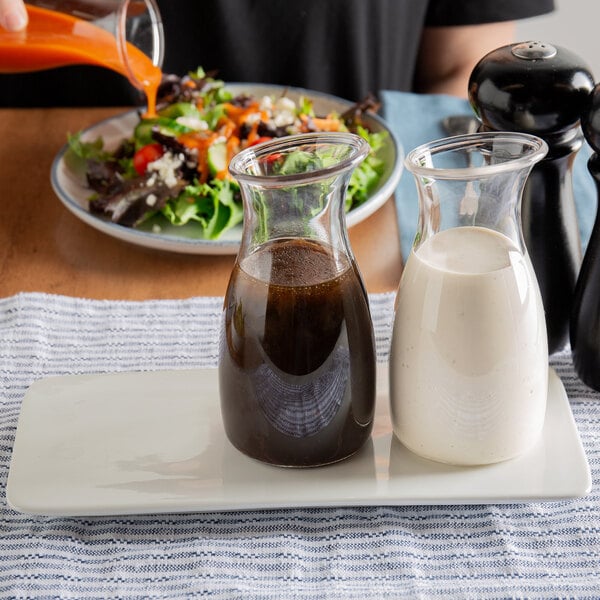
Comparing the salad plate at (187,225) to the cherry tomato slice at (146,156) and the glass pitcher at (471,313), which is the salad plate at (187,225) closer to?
the cherry tomato slice at (146,156)

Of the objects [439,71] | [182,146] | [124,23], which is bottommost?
[439,71]

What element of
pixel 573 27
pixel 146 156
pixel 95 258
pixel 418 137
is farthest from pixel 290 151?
pixel 573 27

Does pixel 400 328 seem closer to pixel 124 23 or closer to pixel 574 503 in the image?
pixel 574 503

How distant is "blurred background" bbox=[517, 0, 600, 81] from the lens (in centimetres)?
279

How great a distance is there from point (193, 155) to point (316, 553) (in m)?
0.71

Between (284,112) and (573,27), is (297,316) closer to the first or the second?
(284,112)

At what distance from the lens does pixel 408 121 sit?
5.11 ft

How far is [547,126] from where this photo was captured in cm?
85

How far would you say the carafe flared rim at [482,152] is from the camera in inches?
26.8

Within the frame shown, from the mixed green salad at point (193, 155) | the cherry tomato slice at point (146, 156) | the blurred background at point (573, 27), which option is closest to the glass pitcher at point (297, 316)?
the mixed green salad at point (193, 155)

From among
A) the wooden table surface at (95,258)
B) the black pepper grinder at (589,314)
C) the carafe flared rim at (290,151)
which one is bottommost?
the wooden table surface at (95,258)

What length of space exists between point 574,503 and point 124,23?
91 centimetres

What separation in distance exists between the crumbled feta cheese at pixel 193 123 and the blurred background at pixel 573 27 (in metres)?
1.78

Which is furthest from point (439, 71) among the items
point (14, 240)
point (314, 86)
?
point (14, 240)
